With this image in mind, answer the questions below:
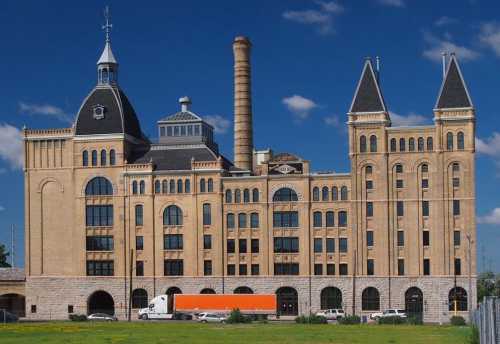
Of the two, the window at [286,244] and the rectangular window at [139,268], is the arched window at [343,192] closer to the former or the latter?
the window at [286,244]

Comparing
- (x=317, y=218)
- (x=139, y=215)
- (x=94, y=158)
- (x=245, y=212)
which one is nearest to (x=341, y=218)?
(x=317, y=218)

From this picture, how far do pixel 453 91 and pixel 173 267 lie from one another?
1609 inches

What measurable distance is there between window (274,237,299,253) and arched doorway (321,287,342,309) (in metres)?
6.11

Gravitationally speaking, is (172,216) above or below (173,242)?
above

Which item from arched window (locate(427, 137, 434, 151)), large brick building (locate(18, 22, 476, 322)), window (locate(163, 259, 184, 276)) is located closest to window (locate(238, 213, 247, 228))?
large brick building (locate(18, 22, 476, 322))

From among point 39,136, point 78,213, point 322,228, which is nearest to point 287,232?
point 322,228

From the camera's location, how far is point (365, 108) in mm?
→ 116875

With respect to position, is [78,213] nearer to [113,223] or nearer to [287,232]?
[113,223]

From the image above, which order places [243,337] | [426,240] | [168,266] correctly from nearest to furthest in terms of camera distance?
[243,337] < [426,240] < [168,266]

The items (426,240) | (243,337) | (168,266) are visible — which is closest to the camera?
(243,337)

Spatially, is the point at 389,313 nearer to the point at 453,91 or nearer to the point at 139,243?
the point at 453,91

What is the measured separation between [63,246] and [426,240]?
153 ft

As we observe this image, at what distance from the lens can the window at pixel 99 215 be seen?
124 m

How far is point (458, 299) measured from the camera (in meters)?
112
